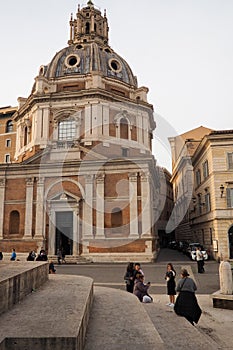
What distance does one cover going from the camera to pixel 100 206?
2564 cm

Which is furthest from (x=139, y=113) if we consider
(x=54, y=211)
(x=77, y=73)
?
(x=54, y=211)

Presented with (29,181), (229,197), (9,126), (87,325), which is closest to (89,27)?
(9,126)

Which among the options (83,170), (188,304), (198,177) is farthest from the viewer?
(198,177)

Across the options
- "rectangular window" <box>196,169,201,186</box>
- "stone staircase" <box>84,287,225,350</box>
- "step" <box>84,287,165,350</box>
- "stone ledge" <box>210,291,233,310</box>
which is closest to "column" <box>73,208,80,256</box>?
"rectangular window" <box>196,169,201,186</box>

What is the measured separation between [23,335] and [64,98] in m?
29.9

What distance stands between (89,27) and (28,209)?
92.2 feet

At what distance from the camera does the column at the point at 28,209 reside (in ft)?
85.7

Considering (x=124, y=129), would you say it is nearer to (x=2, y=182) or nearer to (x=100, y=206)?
(x=100, y=206)

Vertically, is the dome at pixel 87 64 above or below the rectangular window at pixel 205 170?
above

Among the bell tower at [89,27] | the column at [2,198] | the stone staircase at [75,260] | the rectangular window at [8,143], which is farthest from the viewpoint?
the rectangular window at [8,143]

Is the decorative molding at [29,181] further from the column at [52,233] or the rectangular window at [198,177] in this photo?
the rectangular window at [198,177]

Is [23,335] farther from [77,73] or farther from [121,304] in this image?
[77,73]

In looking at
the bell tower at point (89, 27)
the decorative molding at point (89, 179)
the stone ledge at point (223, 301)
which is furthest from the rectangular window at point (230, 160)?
the bell tower at point (89, 27)

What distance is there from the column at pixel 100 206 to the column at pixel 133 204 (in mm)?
2300
